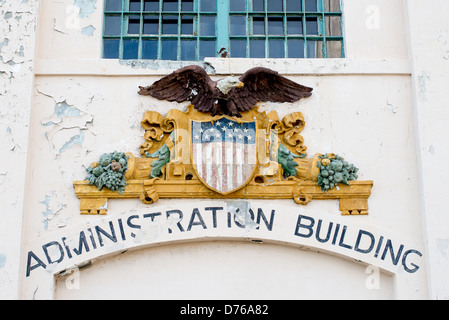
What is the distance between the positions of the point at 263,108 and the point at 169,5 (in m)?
1.73

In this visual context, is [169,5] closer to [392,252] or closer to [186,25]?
[186,25]

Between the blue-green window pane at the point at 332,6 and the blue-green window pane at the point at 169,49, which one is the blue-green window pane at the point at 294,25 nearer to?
the blue-green window pane at the point at 332,6

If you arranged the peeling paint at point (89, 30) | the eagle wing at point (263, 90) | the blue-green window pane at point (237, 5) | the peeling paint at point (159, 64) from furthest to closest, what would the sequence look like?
1. the blue-green window pane at point (237, 5)
2. the peeling paint at point (89, 30)
3. the peeling paint at point (159, 64)
4. the eagle wing at point (263, 90)

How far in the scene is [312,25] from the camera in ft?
29.4

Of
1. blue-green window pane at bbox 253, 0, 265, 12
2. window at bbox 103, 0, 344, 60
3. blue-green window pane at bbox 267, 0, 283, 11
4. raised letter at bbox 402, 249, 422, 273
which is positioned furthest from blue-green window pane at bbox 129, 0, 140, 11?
raised letter at bbox 402, 249, 422, 273

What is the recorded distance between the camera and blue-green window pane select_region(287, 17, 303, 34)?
8.95m

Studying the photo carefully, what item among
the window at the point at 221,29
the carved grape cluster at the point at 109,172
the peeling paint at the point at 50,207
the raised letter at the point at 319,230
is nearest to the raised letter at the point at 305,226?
the raised letter at the point at 319,230

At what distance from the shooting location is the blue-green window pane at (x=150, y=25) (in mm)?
8927

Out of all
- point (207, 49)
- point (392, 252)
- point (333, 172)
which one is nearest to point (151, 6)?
point (207, 49)

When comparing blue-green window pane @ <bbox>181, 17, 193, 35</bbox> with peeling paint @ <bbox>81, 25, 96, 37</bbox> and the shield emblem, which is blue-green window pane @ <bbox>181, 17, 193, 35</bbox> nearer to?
peeling paint @ <bbox>81, 25, 96, 37</bbox>

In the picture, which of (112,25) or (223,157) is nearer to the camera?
(223,157)

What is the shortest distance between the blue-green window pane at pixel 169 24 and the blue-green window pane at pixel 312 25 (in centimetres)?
151

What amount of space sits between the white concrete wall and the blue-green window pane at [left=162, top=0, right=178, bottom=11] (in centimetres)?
74
